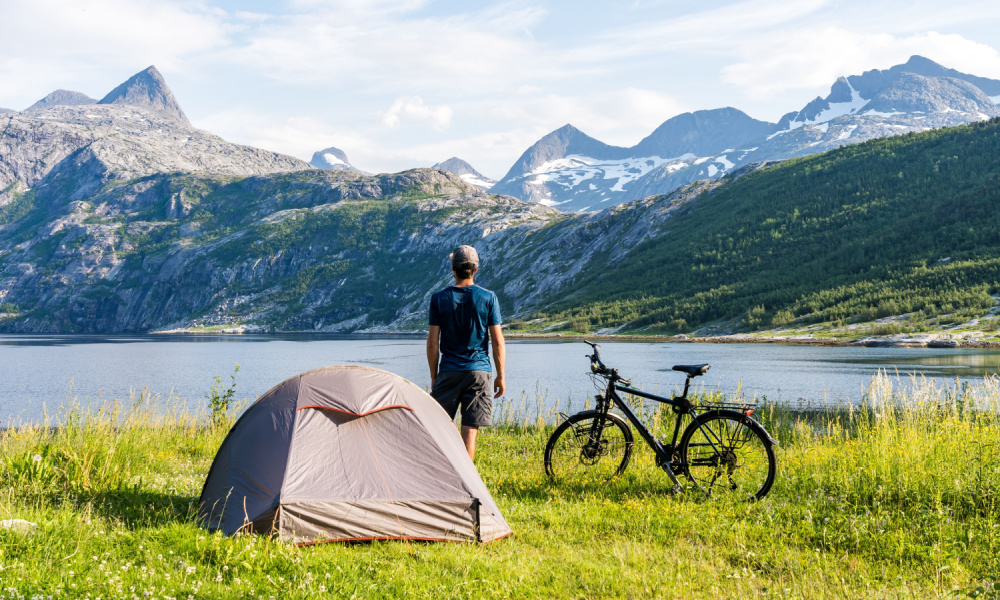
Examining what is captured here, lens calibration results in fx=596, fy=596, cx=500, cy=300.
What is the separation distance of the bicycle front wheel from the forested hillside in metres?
87.9

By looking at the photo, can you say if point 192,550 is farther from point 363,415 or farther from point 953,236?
point 953,236

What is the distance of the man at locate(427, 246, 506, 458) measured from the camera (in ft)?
28.9

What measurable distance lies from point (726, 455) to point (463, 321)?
14.9ft

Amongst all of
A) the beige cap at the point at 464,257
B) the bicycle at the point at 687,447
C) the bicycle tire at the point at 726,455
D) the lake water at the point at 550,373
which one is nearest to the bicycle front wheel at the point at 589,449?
the bicycle at the point at 687,447

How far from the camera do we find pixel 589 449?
1030cm

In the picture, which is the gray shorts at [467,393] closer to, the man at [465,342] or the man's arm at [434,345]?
the man at [465,342]

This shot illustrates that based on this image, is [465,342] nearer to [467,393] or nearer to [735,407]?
[467,393]

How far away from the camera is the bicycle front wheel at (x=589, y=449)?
1014 cm

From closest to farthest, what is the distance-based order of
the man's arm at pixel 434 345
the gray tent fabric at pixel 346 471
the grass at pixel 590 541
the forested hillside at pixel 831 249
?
the grass at pixel 590 541, the gray tent fabric at pixel 346 471, the man's arm at pixel 434 345, the forested hillside at pixel 831 249

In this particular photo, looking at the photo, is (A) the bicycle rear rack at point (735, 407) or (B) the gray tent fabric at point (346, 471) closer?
(B) the gray tent fabric at point (346, 471)

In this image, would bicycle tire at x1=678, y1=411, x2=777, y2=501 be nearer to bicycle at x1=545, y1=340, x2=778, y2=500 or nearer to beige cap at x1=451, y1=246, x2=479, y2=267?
bicycle at x1=545, y1=340, x2=778, y2=500

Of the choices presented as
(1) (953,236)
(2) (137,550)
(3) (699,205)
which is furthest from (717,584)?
(3) (699,205)

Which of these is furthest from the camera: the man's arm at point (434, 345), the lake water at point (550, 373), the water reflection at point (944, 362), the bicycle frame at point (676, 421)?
the water reflection at point (944, 362)

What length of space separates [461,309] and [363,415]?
2.06m
